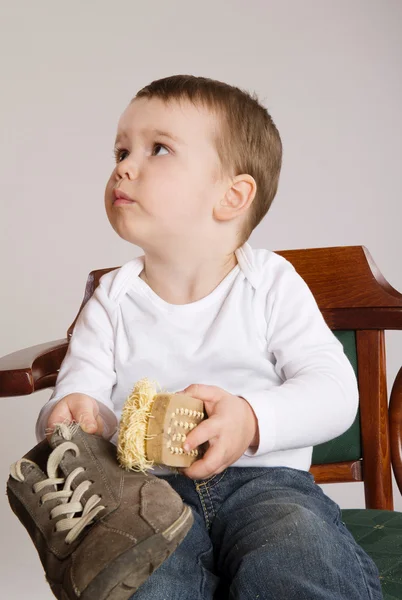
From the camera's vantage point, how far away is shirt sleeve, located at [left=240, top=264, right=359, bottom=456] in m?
1.14

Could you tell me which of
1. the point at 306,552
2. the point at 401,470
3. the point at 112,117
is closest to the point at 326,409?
the point at 306,552

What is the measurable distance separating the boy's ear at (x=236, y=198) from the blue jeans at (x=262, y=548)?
40cm

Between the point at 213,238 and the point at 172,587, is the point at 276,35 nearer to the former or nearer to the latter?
the point at 213,238

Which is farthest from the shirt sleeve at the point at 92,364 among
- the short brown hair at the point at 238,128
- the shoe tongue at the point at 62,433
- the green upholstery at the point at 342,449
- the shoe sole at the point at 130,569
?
the green upholstery at the point at 342,449

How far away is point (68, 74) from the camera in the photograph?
8.02 ft

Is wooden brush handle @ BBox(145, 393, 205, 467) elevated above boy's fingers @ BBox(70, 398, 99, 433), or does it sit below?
above

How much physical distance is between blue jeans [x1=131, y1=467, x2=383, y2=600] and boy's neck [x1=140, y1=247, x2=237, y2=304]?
29cm

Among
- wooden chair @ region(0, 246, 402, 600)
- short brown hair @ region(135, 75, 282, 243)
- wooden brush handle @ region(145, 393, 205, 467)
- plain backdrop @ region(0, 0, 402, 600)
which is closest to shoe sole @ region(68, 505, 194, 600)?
wooden brush handle @ region(145, 393, 205, 467)

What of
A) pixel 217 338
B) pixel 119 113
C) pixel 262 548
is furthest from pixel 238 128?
pixel 119 113

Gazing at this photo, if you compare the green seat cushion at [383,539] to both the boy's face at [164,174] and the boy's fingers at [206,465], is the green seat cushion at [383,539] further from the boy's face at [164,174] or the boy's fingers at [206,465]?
the boy's face at [164,174]

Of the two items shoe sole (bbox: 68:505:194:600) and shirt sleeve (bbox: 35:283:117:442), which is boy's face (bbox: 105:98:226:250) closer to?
shirt sleeve (bbox: 35:283:117:442)

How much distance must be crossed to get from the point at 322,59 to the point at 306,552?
1.96 m

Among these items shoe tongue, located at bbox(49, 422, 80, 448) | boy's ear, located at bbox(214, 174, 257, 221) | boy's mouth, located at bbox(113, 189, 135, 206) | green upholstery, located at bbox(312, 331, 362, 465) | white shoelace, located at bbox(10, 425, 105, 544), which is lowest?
green upholstery, located at bbox(312, 331, 362, 465)

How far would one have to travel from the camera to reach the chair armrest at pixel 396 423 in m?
1.58
